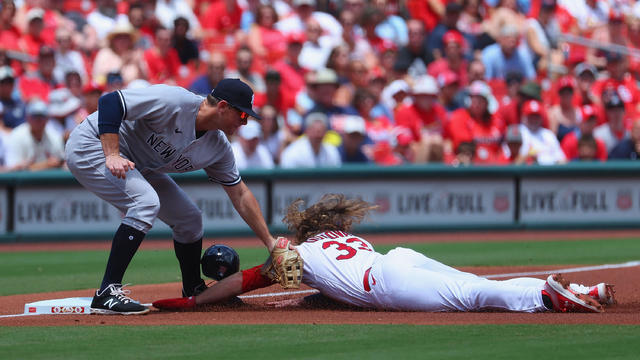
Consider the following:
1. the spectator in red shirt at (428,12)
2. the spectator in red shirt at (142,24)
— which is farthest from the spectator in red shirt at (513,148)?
the spectator in red shirt at (142,24)

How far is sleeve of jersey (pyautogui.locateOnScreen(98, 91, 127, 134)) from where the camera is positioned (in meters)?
6.07

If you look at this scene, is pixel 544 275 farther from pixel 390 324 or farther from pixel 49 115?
pixel 49 115

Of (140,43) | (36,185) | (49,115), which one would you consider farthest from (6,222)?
(140,43)

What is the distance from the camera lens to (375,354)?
15.5 ft

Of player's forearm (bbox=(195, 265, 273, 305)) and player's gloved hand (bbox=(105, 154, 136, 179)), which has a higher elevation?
player's gloved hand (bbox=(105, 154, 136, 179))

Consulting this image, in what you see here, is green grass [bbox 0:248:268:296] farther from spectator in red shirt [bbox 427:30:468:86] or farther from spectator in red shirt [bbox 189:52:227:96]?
spectator in red shirt [bbox 427:30:468:86]

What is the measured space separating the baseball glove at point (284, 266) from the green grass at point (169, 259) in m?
2.86

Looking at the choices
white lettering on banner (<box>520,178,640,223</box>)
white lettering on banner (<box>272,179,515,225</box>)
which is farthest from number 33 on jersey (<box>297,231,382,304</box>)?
white lettering on banner (<box>520,178,640,223</box>)

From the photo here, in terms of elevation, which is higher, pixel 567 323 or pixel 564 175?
pixel 564 175

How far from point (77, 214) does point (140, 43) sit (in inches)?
133

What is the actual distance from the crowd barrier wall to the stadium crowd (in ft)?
0.99

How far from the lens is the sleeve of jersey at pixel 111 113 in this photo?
19.9 feet

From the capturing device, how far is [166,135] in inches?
252

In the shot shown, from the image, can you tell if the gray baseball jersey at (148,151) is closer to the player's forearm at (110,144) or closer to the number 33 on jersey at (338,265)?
the player's forearm at (110,144)
